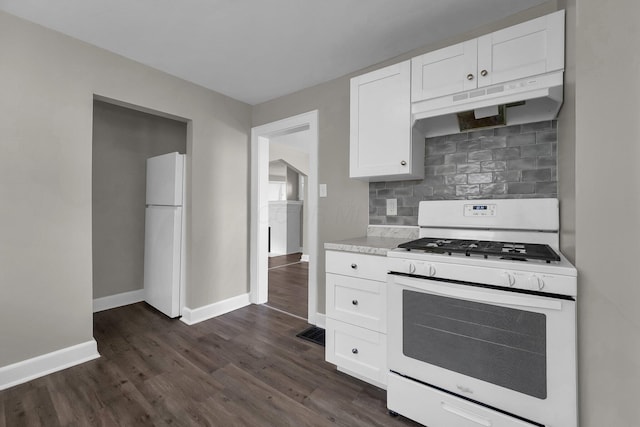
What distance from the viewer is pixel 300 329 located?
2703 millimetres

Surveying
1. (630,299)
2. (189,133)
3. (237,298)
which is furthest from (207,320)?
(630,299)

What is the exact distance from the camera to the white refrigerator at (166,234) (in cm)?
283

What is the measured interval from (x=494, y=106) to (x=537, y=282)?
1.04 m

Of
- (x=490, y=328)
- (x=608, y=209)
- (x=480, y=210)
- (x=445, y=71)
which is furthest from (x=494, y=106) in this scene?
(x=490, y=328)

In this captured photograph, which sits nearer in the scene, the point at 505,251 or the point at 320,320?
the point at 505,251

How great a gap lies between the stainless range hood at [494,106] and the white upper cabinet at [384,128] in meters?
0.13

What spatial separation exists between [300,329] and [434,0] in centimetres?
273

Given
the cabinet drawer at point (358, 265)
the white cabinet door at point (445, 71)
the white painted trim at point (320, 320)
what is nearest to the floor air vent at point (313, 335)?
the white painted trim at point (320, 320)

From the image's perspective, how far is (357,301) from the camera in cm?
182

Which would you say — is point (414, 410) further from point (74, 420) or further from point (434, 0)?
point (434, 0)

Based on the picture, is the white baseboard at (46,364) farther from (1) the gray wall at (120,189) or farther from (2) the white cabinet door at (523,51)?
(2) the white cabinet door at (523,51)

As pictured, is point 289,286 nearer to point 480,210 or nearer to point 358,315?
point 358,315

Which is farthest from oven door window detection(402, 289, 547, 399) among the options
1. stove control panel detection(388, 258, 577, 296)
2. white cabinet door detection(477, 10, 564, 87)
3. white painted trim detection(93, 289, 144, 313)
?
white painted trim detection(93, 289, 144, 313)

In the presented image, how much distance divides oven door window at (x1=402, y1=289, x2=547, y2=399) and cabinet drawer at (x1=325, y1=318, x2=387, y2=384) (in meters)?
0.25
